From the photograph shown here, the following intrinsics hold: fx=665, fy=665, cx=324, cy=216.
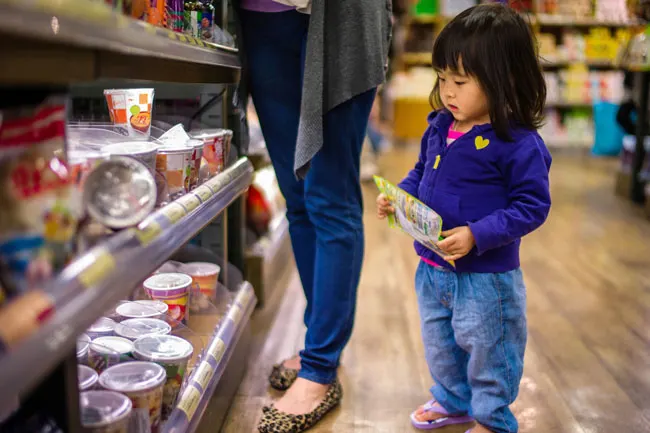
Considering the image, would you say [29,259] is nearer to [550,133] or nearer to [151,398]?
[151,398]

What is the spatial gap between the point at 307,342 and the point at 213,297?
0.98ft

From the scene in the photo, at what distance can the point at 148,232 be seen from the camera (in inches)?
36.4

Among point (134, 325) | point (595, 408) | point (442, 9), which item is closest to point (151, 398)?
point (134, 325)

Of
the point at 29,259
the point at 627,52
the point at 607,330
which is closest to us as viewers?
the point at 29,259

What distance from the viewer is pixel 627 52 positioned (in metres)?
4.10

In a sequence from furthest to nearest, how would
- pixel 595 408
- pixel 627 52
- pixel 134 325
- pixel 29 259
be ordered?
1. pixel 627 52
2. pixel 595 408
3. pixel 134 325
4. pixel 29 259

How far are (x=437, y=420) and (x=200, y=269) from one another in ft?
2.30

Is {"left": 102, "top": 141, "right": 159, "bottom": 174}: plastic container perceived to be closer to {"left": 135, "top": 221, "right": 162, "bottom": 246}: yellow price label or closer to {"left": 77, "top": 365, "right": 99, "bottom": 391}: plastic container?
{"left": 135, "top": 221, "right": 162, "bottom": 246}: yellow price label

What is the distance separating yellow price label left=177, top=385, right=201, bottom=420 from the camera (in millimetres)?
1232

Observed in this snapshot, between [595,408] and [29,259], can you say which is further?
[595,408]

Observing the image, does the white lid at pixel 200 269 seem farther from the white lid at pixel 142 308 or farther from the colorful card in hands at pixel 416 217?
the colorful card in hands at pixel 416 217

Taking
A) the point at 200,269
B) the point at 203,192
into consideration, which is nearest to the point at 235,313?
the point at 200,269

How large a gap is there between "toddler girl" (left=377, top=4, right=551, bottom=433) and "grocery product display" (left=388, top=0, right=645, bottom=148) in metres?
5.98

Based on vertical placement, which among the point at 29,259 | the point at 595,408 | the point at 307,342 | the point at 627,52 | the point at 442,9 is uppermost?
the point at 442,9
